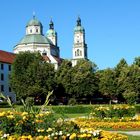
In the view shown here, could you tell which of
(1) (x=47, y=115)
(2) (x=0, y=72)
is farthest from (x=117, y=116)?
(2) (x=0, y=72)

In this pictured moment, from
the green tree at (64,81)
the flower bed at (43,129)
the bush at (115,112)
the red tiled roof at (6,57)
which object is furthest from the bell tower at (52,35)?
the flower bed at (43,129)

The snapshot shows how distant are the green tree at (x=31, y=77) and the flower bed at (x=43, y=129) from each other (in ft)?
189

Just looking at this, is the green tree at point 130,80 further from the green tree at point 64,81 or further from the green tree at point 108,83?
the green tree at point 64,81

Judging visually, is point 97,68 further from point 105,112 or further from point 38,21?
point 105,112

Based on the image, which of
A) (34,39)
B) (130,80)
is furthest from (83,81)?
(34,39)

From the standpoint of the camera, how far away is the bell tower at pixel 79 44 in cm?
13668

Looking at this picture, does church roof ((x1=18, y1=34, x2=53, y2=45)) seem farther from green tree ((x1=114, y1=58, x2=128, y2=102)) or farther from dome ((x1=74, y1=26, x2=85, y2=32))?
green tree ((x1=114, y1=58, x2=128, y2=102))

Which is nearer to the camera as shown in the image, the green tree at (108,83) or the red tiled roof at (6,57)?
the green tree at (108,83)

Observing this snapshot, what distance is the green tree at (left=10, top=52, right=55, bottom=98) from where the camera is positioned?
7000cm

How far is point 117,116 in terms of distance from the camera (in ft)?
81.4

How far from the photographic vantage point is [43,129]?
10.9 metres

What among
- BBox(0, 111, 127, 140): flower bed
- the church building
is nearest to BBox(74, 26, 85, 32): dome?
the church building

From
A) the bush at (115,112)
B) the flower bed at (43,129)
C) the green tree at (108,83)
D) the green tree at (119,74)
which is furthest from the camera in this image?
the green tree at (108,83)

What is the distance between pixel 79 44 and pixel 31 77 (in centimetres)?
6848
